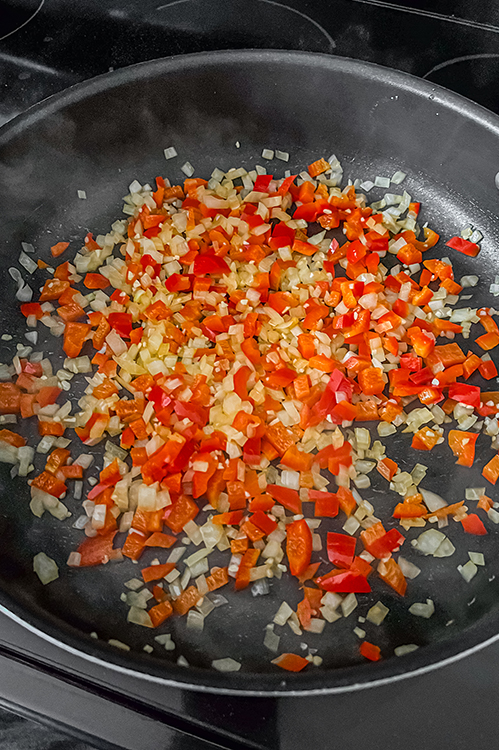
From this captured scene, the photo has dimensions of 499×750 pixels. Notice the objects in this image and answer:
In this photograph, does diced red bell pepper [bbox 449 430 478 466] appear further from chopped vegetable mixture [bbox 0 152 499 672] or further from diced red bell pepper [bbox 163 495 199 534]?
diced red bell pepper [bbox 163 495 199 534]

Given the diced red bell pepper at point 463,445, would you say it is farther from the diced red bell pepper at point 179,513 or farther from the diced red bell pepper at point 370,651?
the diced red bell pepper at point 179,513

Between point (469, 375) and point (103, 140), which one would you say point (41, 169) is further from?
point (469, 375)

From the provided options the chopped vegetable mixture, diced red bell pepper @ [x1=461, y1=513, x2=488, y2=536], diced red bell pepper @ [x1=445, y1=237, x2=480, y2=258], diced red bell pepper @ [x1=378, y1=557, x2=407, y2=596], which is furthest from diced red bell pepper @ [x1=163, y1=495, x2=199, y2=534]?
diced red bell pepper @ [x1=445, y1=237, x2=480, y2=258]

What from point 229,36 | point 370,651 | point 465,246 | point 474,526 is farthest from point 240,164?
point 370,651

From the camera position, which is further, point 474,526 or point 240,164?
point 240,164

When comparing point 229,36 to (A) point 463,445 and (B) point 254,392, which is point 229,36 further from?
(A) point 463,445

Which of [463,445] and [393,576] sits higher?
[463,445]

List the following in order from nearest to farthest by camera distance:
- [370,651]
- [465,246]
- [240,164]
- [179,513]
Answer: [370,651], [179,513], [465,246], [240,164]
